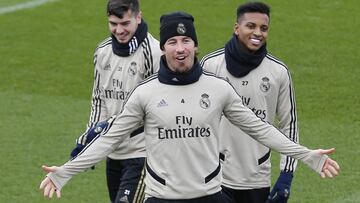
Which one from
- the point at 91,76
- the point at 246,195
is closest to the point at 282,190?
the point at 246,195

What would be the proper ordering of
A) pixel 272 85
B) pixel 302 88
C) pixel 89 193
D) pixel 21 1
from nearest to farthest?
pixel 272 85, pixel 89 193, pixel 302 88, pixel 21 1

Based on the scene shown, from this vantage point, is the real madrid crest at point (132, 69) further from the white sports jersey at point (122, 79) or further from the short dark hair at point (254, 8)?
the short dark hair at point (254, 8)

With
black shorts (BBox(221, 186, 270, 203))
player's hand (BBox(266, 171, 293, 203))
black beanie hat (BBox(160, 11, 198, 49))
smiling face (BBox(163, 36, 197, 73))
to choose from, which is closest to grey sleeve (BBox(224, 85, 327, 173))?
smiling face (BBox(163, 36, 197, 73))

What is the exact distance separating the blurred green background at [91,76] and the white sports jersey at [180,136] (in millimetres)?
4056

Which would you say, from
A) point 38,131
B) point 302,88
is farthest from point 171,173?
point 302,88

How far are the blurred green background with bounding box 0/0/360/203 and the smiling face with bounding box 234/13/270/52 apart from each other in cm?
356

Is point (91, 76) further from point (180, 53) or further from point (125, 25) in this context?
point (180, 53)

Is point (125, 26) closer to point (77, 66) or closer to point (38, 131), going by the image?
point (38, 131)

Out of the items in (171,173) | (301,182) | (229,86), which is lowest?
(301,182)

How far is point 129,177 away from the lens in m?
8.66

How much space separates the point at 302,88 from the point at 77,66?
3.98 meters

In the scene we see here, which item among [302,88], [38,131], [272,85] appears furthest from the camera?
[302,88]

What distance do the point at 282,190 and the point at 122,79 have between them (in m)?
1.62

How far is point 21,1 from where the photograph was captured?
23.4 metres
